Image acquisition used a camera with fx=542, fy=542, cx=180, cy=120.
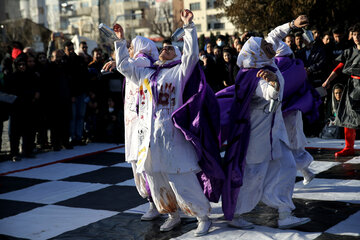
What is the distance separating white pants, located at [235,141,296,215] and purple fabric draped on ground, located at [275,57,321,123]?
128 cm

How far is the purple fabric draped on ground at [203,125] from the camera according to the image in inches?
165

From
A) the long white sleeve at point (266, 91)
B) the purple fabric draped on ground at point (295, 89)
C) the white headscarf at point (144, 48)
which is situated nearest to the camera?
the long white sleeve at point (266, 91)

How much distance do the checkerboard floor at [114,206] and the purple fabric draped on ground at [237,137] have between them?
0.27 metres

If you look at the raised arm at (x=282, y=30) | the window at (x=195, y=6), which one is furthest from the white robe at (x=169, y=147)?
the window at (x=195, y=6)

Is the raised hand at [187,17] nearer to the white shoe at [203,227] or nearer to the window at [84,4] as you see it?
the white shoe at [203,227]

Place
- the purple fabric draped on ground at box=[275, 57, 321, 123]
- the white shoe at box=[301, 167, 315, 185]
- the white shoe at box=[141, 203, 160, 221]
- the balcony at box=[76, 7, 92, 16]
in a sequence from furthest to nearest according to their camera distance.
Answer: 1. the balcony at box=[76, 7, 92, 16]
2. the white shoe at box=[301, 167, 315, 185]
3. the purple fabric draped on ground at box=[275, 57, 321, 123]
4. the white shoe at box=[141, 203, 160, 221]

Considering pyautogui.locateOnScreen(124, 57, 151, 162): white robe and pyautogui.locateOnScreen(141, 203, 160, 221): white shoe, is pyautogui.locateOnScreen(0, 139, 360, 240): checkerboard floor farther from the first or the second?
pyautogui.locateOnScreen(124, 57, 151, 162): white robe

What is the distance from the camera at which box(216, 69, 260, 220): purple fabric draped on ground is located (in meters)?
4.24

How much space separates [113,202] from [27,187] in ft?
4.75

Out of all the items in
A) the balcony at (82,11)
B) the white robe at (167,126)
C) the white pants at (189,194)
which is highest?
the balcony at (82,11)

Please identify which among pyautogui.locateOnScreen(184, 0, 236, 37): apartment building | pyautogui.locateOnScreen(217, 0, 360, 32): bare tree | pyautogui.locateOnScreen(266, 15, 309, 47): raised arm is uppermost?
pyautogui.locateOnScreen(184, 0, 236, 37): apartment building

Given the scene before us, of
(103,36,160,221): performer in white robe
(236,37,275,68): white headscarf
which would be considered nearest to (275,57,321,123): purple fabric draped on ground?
(236,37,275,68): white headscarf

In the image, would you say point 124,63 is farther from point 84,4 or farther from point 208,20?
point 84,4

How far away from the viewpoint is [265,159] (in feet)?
13.9
